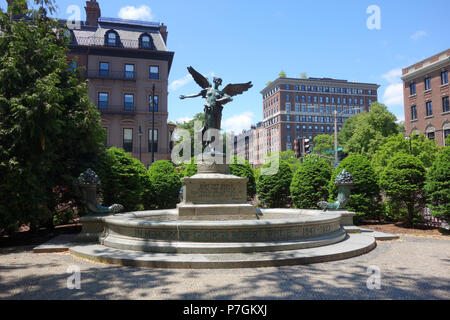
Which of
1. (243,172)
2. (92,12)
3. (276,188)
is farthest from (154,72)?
(276,188)

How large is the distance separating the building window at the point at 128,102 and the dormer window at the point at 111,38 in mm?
→ 6439

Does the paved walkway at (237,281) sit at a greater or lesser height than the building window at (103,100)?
lesser

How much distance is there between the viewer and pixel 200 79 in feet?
37.9

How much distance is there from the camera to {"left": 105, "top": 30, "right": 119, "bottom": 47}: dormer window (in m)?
37.6

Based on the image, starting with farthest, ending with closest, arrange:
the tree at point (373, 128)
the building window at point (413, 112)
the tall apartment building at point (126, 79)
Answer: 1. the building window at point (413, 112)
2. the tree at point (373, 128)
3. the tall apartment building at point (126, 79)

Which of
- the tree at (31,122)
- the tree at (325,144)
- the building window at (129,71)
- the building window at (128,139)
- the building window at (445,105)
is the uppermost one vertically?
the building window at (129,71)

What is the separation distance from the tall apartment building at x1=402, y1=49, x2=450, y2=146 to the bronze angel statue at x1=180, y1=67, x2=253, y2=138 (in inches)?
1447

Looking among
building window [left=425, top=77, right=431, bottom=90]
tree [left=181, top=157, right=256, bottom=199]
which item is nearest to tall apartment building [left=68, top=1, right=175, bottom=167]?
tree [left=181, top=157, right=256, bottom=199]

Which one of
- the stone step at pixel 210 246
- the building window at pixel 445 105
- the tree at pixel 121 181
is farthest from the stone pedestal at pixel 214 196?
the building window at pixel 445 105

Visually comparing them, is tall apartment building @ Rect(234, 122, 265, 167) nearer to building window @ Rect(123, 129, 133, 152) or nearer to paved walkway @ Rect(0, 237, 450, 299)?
building window @ Rect(123, 129, 133, 152)

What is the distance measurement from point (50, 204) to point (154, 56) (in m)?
31.3

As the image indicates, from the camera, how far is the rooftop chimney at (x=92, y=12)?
1575 inches

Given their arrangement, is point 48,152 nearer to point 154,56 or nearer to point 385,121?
point 154,56

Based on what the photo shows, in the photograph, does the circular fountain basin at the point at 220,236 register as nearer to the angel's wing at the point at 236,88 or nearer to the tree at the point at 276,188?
the angel's wing at the point at 236,88
